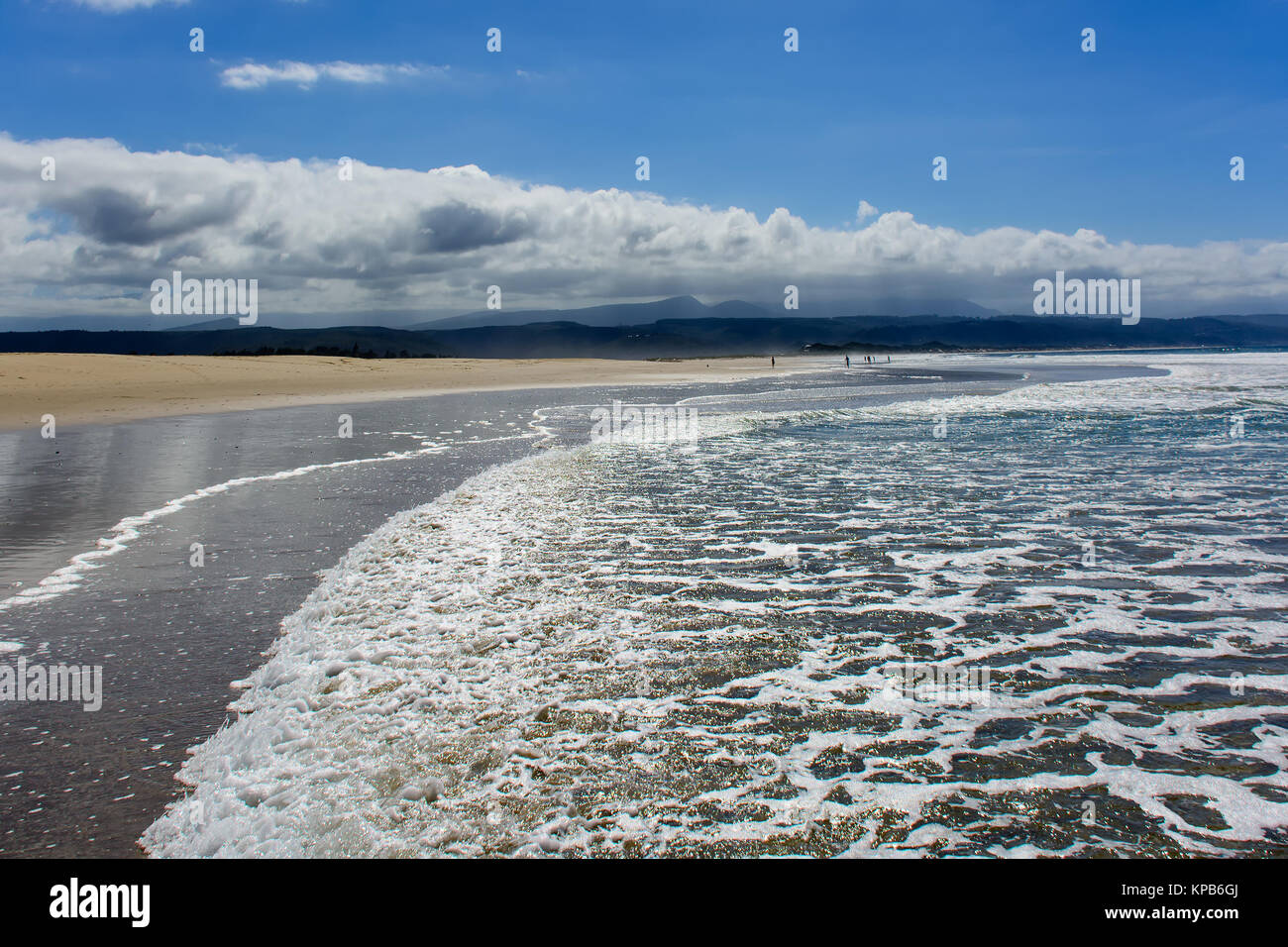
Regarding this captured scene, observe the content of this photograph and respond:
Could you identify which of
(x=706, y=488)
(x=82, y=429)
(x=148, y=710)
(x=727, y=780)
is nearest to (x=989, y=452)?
(x=706, y=488)

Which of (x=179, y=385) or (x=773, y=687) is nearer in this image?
(x=773, y=687)

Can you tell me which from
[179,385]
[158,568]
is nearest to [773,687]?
[158,568]

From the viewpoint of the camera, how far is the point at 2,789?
4.43m

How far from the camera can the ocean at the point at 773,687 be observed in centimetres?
417

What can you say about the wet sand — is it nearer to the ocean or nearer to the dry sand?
the ocean

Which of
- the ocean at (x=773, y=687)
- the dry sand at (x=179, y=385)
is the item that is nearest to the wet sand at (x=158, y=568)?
the ocean at (x=773, y=687)

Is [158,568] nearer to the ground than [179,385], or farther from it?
nearer to the ground

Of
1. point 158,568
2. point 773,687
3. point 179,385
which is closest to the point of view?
point 773,687

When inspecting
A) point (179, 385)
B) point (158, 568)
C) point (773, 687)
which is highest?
point (179, 385)

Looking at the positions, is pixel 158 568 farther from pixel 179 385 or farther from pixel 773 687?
pixel 179 385

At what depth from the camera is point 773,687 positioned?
19.4 ft

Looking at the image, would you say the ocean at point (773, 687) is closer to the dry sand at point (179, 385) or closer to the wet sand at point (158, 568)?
the wet sand at point (158, 568)

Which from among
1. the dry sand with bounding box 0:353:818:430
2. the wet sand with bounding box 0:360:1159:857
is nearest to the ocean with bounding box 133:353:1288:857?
the wet sand with bounding box 0:360:1159:857
